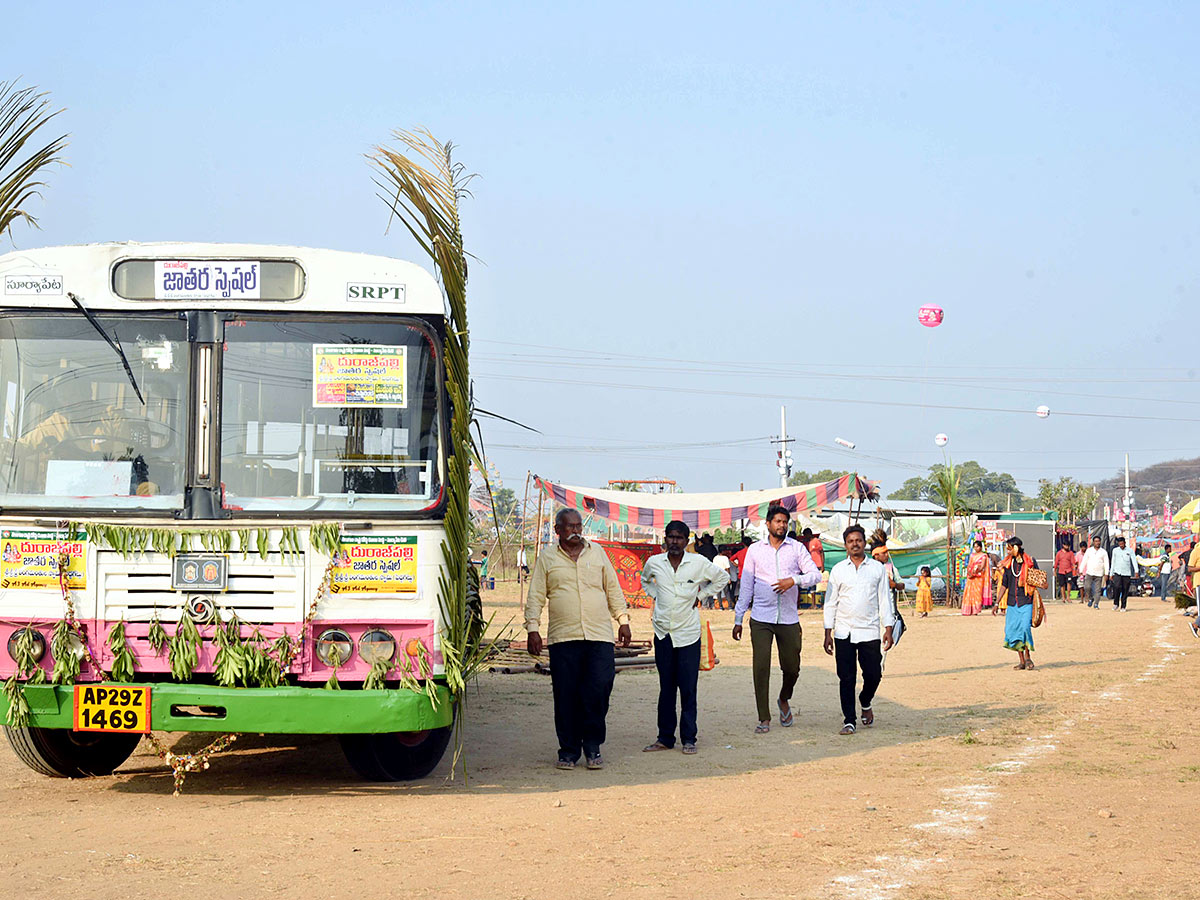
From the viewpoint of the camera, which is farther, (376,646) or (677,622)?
(677,622)

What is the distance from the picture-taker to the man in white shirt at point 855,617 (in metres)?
11.2

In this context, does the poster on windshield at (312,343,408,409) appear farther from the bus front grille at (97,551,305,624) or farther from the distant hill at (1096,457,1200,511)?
the distant hill at (1096,457,1200,511)

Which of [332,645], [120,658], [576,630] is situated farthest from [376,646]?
[576,630]

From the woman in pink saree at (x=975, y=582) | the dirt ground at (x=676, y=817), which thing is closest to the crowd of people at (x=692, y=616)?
the dirt ground at (x=676, y=817)

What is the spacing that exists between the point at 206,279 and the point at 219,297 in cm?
14

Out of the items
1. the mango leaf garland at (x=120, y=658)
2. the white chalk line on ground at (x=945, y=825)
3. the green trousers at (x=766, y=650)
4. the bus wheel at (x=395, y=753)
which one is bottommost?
the white chalk line on ground at (x=945, y=825)

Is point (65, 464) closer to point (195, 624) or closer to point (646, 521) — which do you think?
point (195, 624)

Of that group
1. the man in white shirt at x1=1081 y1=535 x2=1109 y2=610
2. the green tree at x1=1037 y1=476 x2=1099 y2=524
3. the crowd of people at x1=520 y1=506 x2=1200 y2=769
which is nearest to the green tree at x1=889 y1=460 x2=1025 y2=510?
the green tree at x1=1037 y1=476 x2=1099 y2=524

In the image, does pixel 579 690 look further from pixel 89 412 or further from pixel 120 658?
pixel 89 412

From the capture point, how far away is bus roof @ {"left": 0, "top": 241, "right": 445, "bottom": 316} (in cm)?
757

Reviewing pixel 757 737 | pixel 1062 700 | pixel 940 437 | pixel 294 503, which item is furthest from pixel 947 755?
pixel 940 437

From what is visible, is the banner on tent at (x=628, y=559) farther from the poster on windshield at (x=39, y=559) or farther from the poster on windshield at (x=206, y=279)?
the poster on windshield at (x=39, y=559)

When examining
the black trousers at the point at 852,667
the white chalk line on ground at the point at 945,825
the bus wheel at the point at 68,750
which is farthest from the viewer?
the black trousers at the point at 852,667

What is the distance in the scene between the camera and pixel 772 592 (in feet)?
36.1
